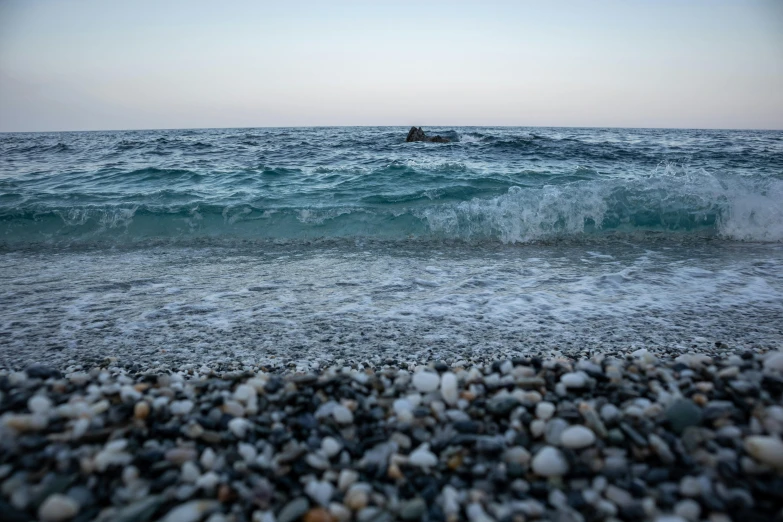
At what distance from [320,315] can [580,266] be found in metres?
2.98

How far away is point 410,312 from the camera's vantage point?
334 centimetres

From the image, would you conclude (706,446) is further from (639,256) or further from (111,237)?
(111,237)

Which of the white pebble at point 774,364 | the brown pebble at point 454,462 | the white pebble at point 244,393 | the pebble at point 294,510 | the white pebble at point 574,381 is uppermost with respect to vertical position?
the white pebble at point 774,364

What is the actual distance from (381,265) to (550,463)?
3.46 metres

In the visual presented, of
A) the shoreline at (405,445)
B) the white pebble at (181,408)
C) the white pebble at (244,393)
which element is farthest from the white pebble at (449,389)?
the white pebble at (181,408)

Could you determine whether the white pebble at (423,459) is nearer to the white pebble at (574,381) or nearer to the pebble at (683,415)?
the white pebble at (574,381)

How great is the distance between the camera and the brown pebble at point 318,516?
3.91 ft

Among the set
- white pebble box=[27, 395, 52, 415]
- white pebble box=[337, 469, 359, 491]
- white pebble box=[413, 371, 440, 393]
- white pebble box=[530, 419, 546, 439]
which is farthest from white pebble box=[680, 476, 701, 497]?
white pebble box=[27, 395, 52, 415]

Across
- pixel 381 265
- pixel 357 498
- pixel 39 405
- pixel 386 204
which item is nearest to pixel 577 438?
pixel 357 498

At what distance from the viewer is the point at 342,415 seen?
5.41 feet

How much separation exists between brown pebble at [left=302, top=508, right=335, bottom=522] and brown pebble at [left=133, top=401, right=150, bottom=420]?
0.80 meters

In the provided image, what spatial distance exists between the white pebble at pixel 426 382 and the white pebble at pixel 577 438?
55 cm

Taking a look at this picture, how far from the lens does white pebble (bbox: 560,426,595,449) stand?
4.77ft

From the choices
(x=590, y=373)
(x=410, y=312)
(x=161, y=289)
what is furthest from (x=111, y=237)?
(x=590, y=373)
